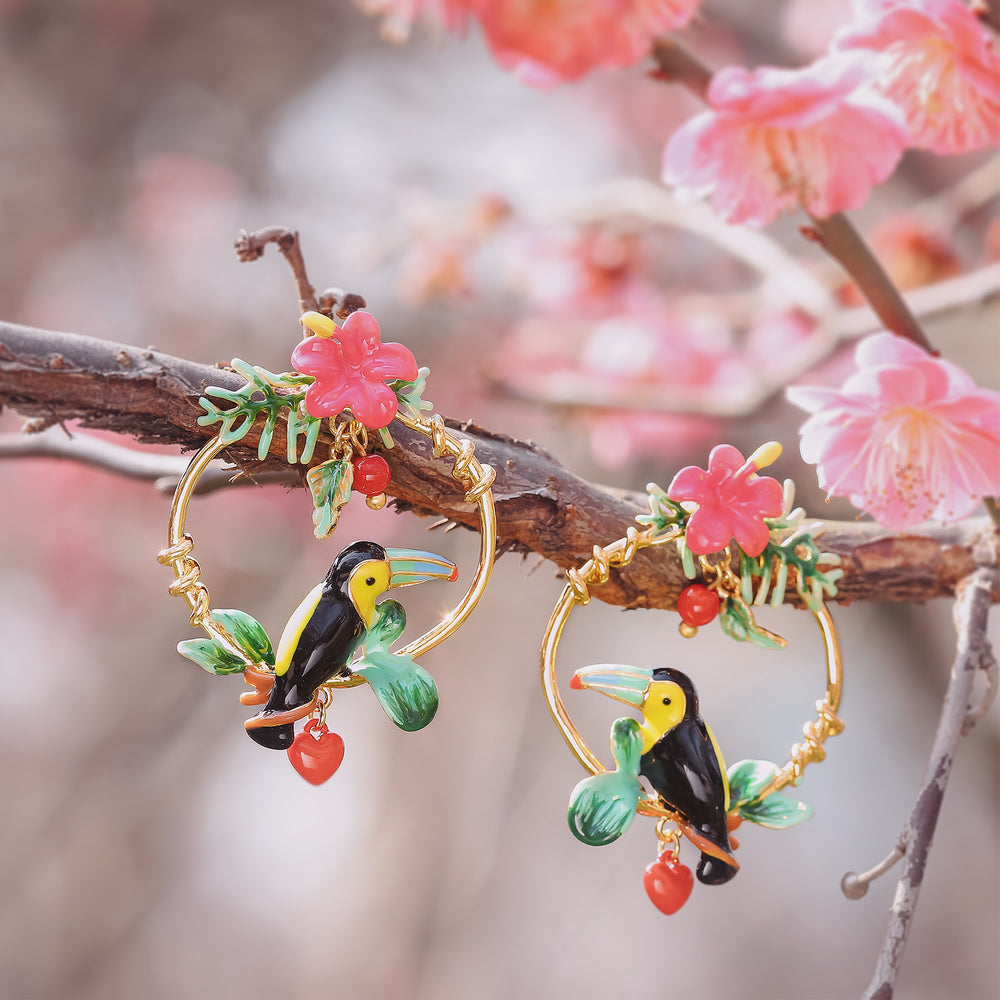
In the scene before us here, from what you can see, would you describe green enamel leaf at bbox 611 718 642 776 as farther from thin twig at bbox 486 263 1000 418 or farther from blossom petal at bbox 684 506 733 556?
thin twig at bbox 486 263 1000 418

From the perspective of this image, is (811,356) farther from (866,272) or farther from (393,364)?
(393,364)

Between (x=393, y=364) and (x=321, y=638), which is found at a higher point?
(x=393, y=364)

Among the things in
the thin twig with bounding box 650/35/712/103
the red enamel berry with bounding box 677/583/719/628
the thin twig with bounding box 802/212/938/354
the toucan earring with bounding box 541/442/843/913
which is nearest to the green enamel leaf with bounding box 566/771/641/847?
the toucan earring with bounding box 541/442/843/913

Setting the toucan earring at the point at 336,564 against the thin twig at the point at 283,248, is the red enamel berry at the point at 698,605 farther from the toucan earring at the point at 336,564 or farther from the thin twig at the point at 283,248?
the thin twig at the point at 283,248

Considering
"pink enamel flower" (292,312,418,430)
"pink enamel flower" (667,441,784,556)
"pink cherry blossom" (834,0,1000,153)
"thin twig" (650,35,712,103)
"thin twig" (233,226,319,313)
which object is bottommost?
"pink enamel flower" (667,441,784,556)

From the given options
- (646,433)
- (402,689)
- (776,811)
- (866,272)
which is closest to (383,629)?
(402,689)
